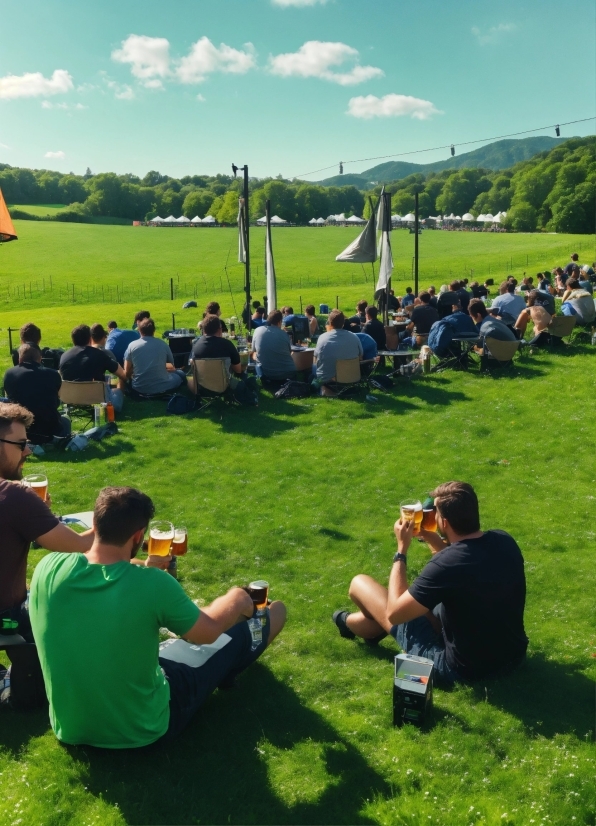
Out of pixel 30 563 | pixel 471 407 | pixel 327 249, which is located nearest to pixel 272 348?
pixel 471 407

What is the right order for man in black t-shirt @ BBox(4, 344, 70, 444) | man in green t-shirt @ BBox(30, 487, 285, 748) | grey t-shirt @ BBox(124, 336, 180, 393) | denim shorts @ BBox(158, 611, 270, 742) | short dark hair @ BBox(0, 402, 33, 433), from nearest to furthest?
man in green t-shirt @ BBox(30, 487, 285, 748) → denim shorts @ BBox(158, 611, 270, 742) → short dark hair @ BBox(0, 402, 33, 433) → man in black t-shirt @ BBox(4, 344, 70, 444) → grey t-shirt @ BBox(124, 336, 180, 393)

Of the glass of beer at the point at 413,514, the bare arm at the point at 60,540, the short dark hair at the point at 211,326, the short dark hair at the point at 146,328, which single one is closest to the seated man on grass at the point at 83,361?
the short dark hair at the point at 146,328

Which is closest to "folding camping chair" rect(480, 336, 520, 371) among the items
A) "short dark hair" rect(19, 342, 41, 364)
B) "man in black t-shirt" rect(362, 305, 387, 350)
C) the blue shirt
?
"man in black t-shirt" rect(362, 305, 387, 350)

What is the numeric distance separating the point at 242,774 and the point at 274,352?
9956 mm

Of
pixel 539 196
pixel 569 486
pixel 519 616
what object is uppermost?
pixel 539 196

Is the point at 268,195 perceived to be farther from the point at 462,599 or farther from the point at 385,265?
the point at 462,599

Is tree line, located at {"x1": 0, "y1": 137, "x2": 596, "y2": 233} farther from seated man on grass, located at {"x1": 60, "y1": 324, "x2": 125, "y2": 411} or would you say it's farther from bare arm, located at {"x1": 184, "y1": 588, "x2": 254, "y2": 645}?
bare arm, located at {"x1": 184, "y1": 588, "x2": 254, "y2": 645}

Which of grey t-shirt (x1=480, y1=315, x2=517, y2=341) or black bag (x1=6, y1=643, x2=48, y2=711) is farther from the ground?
grey t-shirt (x1=480, y1=315, x2=517, y2=341)

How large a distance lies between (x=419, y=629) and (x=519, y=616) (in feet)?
2.22

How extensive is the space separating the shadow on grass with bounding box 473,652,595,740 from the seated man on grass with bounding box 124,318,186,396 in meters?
9.10

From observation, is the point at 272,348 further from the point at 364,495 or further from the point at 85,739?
the point at 85,739

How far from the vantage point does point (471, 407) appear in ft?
41.2

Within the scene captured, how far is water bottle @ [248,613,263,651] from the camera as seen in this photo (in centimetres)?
479

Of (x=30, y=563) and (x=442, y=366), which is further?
(x=442, y=366)
